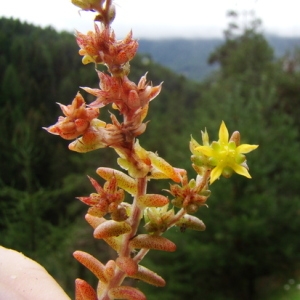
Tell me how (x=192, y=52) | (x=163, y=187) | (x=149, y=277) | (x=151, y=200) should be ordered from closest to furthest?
(x=151, y=200) → (x=149, y=277) → (x=163, y=187) → (x=192, y=52)

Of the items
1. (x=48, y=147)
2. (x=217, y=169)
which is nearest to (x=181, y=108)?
(x=48, y=147)

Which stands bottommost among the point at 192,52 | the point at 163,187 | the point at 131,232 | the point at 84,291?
the point at 163,187

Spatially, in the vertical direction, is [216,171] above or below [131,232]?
above

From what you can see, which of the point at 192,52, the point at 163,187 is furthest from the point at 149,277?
the point at 192,52

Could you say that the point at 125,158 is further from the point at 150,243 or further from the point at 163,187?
the point at 163,187

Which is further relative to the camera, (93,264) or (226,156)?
(93,264)

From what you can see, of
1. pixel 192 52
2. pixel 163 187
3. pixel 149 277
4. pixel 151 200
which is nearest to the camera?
pixel 151 200

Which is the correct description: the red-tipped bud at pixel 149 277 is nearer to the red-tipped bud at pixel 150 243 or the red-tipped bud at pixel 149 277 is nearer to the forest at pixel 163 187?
the red-tipped bud at pixel 150 243

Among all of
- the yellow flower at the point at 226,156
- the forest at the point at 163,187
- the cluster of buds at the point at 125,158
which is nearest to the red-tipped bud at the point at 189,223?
the cluster of buds at the point at 125,158
